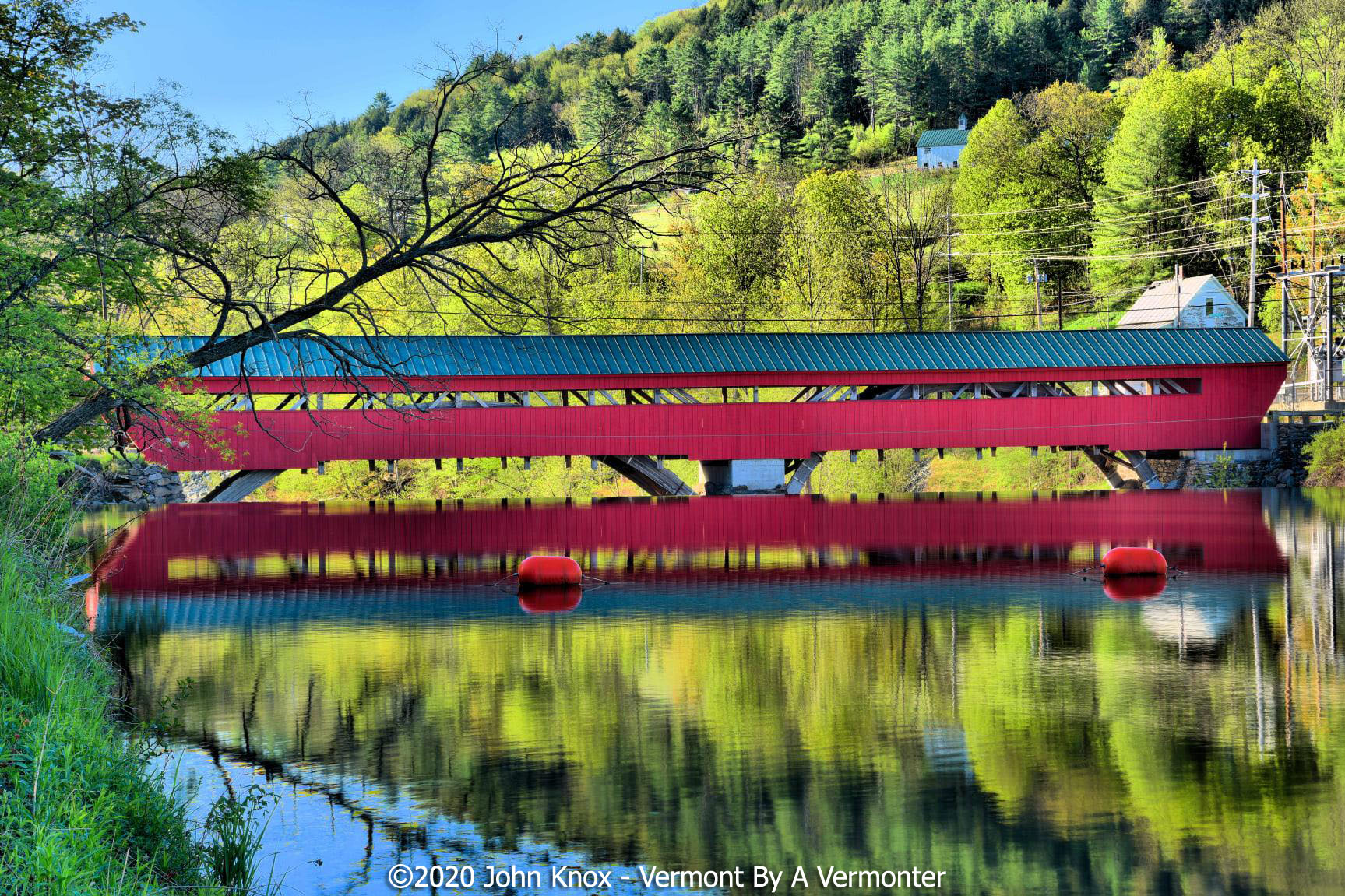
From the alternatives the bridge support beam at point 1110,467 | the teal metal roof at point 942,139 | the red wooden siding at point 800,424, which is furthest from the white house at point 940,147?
the red wooden siding at point 800,424

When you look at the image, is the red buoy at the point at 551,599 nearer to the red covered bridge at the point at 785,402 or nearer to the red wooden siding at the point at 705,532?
the red wooden siding at the point at 705,532

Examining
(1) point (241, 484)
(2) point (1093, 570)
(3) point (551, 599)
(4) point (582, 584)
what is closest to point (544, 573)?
Result: (4) point (582, 584)

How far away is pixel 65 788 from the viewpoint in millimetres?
5414

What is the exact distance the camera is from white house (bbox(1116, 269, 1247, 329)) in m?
38.3

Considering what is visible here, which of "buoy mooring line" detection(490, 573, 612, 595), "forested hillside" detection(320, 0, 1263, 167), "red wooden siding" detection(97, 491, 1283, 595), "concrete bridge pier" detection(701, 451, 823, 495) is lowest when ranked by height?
"buoy mooring line" detection(490, 573, 612, 595)

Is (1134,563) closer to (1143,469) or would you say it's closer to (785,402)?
(785,402)

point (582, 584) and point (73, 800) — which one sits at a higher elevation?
point (73, 800)

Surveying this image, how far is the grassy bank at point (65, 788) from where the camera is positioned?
459cm

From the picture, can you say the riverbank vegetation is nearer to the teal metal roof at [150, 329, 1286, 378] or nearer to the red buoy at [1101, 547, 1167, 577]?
the teal metal roof at [150, 329, 1286, 378]

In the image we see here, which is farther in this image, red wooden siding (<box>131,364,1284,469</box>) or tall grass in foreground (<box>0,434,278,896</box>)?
red wooden siding (<box>131,364,1284,469</box>)

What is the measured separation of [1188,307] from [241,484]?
2653 centimetres

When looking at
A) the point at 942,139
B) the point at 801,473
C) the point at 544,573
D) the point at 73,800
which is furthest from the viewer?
the point at 942,139

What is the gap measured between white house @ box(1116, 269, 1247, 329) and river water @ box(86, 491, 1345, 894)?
19.7 metres

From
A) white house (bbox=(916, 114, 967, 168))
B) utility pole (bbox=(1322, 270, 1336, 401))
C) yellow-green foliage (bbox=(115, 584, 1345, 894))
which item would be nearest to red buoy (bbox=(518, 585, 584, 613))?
yellow-green foliage (bbox=(115, 584, 1345, 894))
